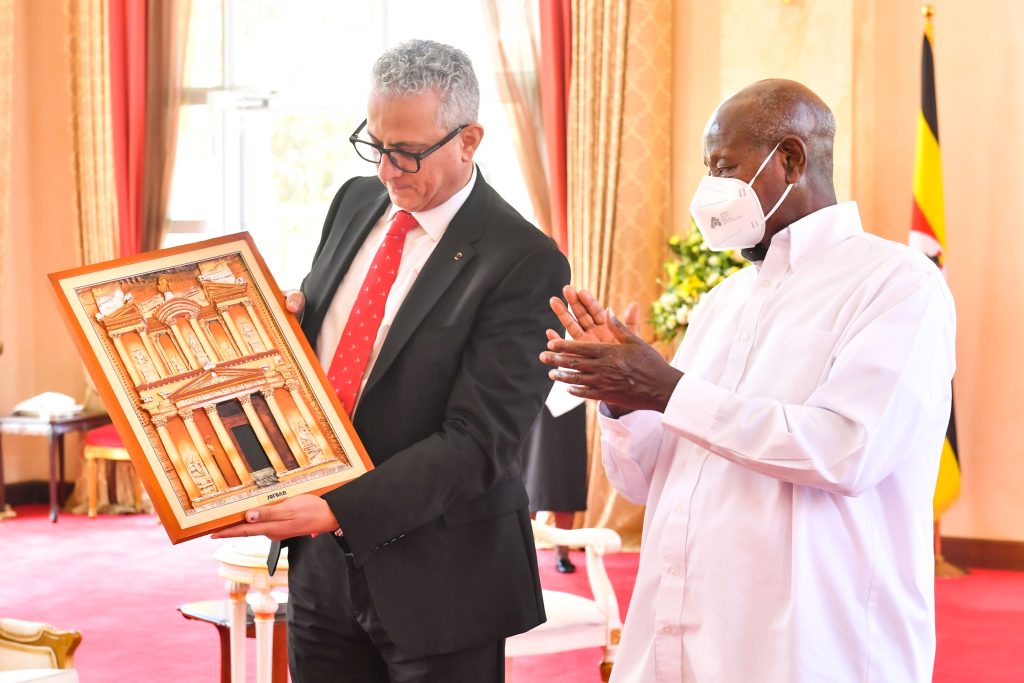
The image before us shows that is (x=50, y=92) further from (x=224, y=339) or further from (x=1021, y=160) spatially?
(x=224, y=339)

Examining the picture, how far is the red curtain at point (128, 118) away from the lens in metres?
8.20

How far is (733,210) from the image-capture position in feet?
6.34

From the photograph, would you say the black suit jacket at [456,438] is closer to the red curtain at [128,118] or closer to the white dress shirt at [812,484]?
the white dress shirt at [812,484]

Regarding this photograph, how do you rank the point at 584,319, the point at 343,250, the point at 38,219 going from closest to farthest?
the point at 584,319, the point at 343,250, the point at 38,219

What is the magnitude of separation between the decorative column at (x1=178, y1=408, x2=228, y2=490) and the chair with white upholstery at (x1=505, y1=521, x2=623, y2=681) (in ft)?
5.42

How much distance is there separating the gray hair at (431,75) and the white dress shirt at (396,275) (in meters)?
0.16

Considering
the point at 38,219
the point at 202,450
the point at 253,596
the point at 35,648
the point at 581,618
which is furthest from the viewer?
the point at 38,219

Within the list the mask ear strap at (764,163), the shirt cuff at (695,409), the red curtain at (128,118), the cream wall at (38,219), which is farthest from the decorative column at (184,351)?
the cream wall at (38,219)

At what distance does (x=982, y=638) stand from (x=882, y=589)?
145 inches

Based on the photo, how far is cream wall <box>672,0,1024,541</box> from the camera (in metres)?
6.37

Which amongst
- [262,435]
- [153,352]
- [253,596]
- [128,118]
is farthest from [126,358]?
[128,118]

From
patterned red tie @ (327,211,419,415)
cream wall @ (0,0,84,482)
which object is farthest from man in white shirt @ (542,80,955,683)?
cream wall @ (0,0,84,482)

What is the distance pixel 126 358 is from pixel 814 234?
1.18 m

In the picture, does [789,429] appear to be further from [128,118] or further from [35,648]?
[128,118]
